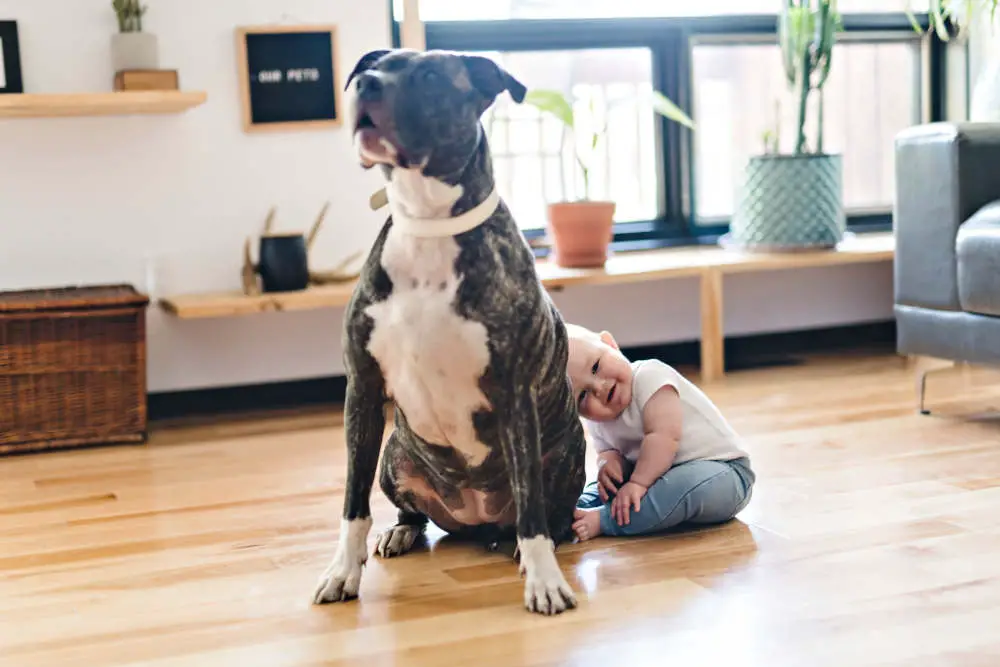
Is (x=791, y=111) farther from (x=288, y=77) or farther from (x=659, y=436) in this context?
(x=659, y=436)

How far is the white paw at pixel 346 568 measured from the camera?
5.91ft

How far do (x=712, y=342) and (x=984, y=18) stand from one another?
1.61m

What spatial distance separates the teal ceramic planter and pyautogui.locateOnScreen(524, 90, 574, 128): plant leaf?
708 mm

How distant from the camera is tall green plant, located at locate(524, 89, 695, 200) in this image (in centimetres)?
352

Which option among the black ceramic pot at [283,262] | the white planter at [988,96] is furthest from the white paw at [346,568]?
the white planter at [988,96]

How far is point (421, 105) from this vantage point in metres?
1.59

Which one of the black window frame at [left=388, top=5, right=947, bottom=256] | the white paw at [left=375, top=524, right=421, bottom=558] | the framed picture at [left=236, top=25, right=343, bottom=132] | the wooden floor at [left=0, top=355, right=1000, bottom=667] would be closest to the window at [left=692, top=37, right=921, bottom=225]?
the black window frame at [left=388, top=5, right=947, bottom=256]

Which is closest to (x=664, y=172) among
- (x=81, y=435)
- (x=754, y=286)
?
(x=754, y=286)

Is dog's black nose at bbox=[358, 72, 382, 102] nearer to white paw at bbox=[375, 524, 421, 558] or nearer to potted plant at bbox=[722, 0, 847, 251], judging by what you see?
white paw at bbox=[375, 524, 421, 558]

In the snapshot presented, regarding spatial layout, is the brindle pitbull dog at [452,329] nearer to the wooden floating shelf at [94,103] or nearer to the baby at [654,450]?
the baby at [654,450]

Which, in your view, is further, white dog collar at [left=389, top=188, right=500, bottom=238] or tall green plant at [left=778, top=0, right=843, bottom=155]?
tall green plant at [left=778, top=0, right=843, bottom=155]

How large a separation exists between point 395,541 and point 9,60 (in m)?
2.00

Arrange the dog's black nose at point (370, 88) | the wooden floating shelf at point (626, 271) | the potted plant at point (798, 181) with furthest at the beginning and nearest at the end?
the potted plant at point (798, 181)
the wooden floating shelf at point (626, 271)
the dog's black nose at point (370, 88)

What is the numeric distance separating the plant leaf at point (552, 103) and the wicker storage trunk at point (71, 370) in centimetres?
123
